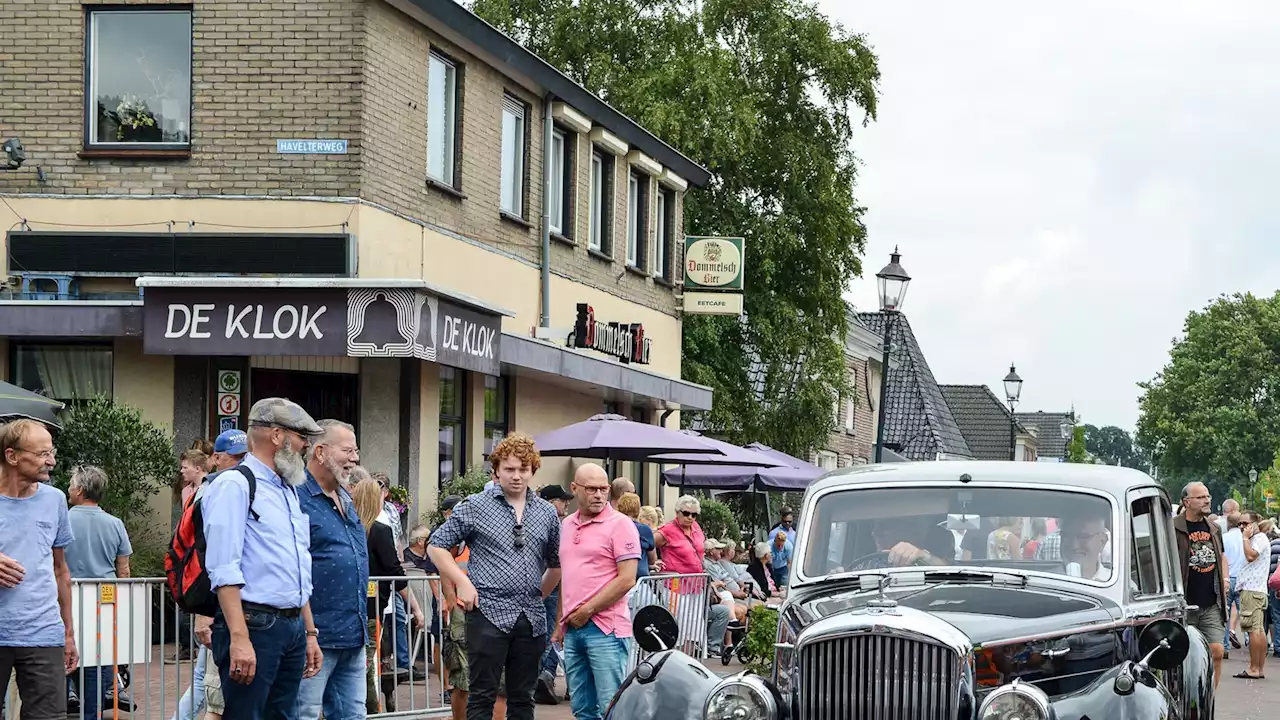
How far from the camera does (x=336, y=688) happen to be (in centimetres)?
891

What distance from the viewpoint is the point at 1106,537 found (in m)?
8.47

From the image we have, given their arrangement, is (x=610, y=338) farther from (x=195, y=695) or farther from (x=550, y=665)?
(x=195, y=695)

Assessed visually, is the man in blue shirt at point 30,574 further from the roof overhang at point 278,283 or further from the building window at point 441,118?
the building window at point 441,118

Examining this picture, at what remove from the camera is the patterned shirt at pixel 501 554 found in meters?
9.38

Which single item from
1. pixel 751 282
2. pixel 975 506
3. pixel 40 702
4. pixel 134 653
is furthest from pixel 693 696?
pixel 751 282

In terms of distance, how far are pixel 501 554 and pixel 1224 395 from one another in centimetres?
8836

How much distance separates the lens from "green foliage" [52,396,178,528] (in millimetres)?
17125

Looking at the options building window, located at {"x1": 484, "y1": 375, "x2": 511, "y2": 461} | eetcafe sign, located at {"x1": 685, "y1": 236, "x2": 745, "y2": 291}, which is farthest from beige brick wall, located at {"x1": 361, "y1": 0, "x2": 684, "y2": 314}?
eetcafe sign, located at {"x1": 685, "y1": 236, "x2": 745, "y2": 291}

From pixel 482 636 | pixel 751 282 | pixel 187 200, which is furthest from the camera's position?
pixel 751 282

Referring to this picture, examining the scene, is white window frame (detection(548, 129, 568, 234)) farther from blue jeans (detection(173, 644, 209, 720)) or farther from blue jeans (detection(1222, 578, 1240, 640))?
blue jeans (detection(173, 644, 209, 720))

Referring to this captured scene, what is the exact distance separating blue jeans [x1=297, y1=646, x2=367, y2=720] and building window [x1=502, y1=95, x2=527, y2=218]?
49.2 ft

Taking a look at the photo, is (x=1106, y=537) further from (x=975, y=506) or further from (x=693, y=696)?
(x=693, y=696)

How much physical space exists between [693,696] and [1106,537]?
7.04 feet

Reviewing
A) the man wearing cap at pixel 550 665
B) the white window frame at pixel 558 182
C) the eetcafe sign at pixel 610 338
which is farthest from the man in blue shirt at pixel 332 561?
the white window frame at pixel 558 182
